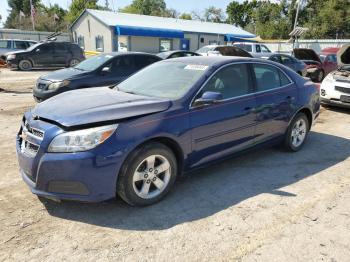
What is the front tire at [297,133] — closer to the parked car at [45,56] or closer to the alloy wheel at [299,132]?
the alloy wheel at [299,132]

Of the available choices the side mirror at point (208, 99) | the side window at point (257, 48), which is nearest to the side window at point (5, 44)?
the side window at point (257, 48)

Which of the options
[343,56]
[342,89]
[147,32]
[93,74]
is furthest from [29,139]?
[147,32]

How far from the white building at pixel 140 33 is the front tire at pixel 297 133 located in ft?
91.1

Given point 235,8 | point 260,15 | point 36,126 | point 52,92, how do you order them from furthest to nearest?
point 235,8
point 260,15
point 52,92
point 36,126

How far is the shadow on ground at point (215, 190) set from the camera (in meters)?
3.54

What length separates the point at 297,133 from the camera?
225 inches

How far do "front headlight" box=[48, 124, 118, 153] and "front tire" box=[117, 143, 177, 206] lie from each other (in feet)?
1.22

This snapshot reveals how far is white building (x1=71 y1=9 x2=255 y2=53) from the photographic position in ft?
106

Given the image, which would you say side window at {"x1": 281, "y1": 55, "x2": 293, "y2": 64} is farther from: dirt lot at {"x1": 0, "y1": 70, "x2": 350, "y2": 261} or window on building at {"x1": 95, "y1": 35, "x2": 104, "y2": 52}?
window on building at {"x1": 95, "y1": 35, "x2": 104, "y2": 52}

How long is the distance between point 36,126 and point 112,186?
0.97 meters

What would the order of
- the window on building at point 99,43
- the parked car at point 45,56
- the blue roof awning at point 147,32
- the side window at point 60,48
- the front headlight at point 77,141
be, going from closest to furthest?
the front headlight at point 77,141
the parked car at point 45,56
the side window at point 60,48
the blue roof awning at point 147,32
the window on building at point 99,43

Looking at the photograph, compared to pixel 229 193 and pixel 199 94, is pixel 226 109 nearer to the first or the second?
pixel 199 94

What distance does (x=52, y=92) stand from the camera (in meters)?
8.06

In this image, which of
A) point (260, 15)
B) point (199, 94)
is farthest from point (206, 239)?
point (260, 15)
